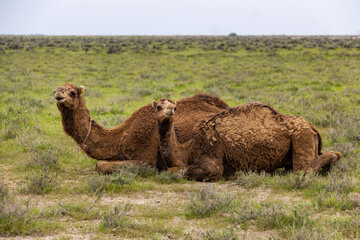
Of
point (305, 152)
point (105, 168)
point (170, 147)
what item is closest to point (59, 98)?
point (105, 168)

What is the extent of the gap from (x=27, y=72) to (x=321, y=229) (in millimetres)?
22851

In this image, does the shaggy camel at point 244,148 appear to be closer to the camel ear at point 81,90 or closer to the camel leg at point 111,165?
the camel leg at point 111,165

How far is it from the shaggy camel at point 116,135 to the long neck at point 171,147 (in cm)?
34

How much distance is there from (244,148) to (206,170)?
0.77 meters

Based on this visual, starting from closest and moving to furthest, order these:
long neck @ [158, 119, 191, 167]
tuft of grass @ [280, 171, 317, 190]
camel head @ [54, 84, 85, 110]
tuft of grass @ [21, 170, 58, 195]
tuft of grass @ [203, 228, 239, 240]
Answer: tuft of grass @ [203, 228, 239, 240], tuft of grass @ [21, 170, 58, 195], tuft of grass @ [280, 171, 317, 190], long neck @ [158, 119, 191, 167], camel head @ [54, 84, 85, 110]

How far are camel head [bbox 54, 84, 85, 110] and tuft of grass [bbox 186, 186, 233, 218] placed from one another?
2764 millimetres

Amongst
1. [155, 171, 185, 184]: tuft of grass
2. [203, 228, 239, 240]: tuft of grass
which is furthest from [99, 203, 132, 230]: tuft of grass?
[155, 171, 185, 184]: tuft of grass

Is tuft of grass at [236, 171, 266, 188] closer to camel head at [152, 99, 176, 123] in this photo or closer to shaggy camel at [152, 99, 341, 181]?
shaggy camel at [152, 99, 341, 181]

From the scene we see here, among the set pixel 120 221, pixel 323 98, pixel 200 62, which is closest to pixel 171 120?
pixel 120 221

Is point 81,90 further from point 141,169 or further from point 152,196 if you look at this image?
point 152,196

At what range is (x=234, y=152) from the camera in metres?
6.91

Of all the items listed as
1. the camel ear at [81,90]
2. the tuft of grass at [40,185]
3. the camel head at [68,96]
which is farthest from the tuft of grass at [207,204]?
the camel ear at [81,90]

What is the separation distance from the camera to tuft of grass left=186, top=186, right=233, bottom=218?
199 inches

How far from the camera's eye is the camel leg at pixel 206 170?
22.1 feet
